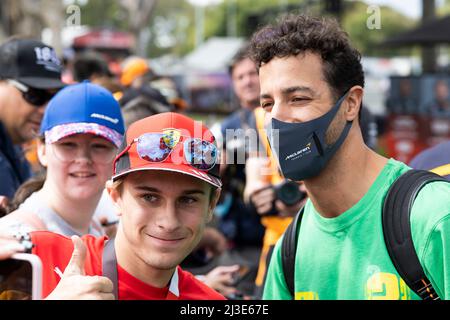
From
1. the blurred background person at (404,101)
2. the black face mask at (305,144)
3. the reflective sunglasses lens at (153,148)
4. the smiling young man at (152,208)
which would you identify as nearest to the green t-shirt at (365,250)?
the black face mask at (305,144)

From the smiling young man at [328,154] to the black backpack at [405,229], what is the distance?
0.06 metres

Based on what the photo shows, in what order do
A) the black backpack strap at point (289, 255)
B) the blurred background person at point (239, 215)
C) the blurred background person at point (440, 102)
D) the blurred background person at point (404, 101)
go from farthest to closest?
the blurred background person at point (404, 101) < the blurred background person at point (440, 102) < the blurred background person at point (239, 215) < the black backpack strap at point (289, 255)

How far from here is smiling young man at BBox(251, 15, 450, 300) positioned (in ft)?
9.43

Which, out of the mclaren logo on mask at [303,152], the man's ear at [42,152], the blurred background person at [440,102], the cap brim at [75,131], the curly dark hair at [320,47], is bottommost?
the mclaren logo on mask at [303,152]

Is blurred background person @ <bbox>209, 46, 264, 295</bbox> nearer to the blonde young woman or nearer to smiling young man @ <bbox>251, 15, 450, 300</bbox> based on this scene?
the blonde young woman

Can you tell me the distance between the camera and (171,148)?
8.26 feet

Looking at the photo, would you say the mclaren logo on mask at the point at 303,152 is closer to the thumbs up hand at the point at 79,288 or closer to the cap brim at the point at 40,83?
the thumbs up hand at the point at 79,288

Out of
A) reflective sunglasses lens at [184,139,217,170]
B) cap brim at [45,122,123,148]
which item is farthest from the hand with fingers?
cap brim at [45,122,123,148]

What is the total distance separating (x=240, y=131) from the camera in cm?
552

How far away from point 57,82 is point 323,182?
224 cm

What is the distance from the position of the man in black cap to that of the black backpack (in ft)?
8.01

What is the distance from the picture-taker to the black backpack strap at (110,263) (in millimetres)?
2527

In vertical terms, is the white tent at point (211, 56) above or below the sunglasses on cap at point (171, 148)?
above

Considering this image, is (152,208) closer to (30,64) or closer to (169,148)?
(169,148)
